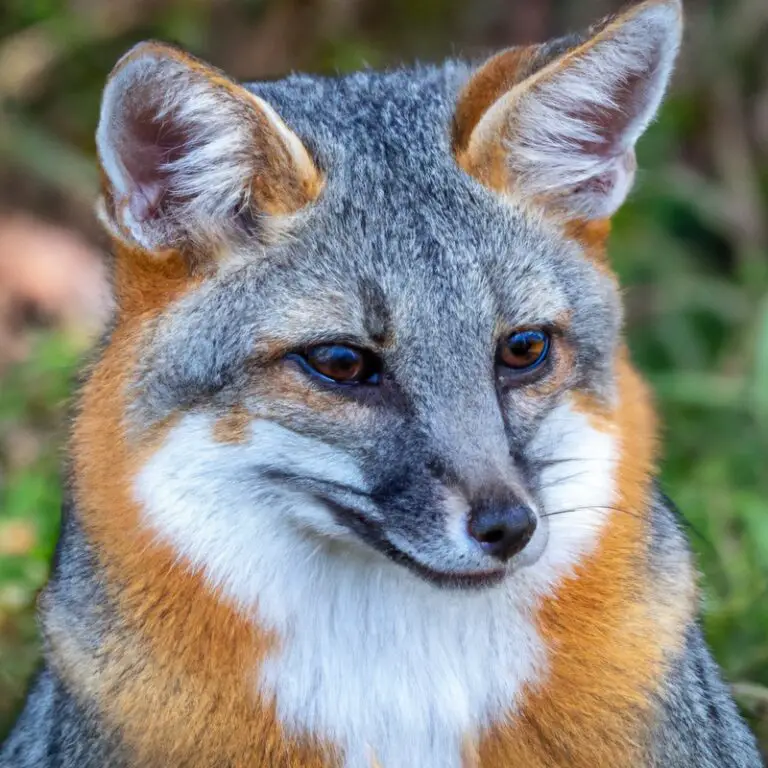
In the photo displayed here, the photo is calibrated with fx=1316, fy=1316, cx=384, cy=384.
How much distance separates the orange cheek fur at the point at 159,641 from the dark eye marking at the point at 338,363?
0.74ft

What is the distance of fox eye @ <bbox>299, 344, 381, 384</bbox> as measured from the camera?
323 cm

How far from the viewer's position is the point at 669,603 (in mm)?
3637

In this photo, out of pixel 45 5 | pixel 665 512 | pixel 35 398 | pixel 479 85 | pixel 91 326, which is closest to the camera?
pixel 479 85

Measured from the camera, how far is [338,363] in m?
3.23

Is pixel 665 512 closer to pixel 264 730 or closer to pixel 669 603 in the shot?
pixel 669 603

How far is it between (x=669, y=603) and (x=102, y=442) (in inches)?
63.3

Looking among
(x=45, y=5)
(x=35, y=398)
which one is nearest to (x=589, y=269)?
(x=35, y=398)

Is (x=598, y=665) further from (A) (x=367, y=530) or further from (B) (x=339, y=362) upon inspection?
(B) (x=339, y=362)

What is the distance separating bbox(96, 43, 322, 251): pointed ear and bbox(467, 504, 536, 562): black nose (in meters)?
0.96

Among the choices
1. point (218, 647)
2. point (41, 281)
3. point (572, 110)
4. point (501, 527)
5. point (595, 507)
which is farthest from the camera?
point (41, 281)

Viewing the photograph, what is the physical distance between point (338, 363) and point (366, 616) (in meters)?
0.68

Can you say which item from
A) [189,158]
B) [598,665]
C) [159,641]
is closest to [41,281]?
[189,158]

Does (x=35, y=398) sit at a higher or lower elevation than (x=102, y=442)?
lower

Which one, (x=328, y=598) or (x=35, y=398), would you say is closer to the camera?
(x=328, y=598)
